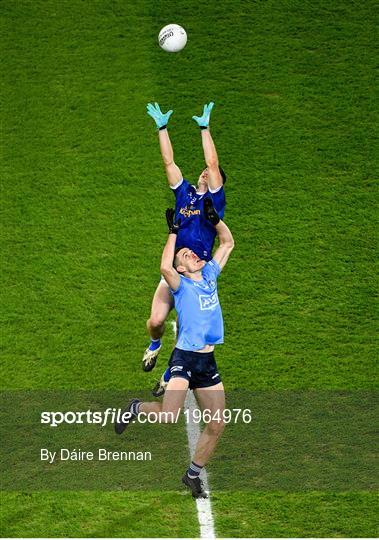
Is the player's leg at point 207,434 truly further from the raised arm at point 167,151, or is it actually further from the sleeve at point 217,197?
the raised arm at point 167,151

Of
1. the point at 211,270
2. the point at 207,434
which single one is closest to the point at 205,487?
the point at 207,434

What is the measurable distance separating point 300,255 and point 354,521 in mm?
5137

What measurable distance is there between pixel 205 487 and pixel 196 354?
143 cm

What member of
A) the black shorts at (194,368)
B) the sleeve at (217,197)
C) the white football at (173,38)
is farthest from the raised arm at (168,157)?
the white football at (173,38)

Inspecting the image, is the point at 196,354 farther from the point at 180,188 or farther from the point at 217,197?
the point at 180,188

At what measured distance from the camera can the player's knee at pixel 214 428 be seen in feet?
42.5

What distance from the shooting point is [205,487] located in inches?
522

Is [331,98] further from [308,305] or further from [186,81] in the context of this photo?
[308,305]

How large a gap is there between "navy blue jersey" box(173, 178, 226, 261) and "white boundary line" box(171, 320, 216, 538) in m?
1.67

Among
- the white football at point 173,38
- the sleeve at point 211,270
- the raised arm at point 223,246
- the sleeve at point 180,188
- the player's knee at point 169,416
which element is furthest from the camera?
the white football at point 173,38

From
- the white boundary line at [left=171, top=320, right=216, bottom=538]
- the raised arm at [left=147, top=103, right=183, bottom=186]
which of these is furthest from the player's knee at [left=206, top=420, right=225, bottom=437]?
the raised arm at [left=147, top=103, right=183, bottom=186]

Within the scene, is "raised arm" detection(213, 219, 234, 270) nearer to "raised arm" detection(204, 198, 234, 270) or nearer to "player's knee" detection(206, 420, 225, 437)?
"raised arm" detection(204, 198, 234, 270)

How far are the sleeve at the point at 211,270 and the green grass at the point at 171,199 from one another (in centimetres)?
195

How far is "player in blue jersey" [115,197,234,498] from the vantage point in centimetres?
1295
